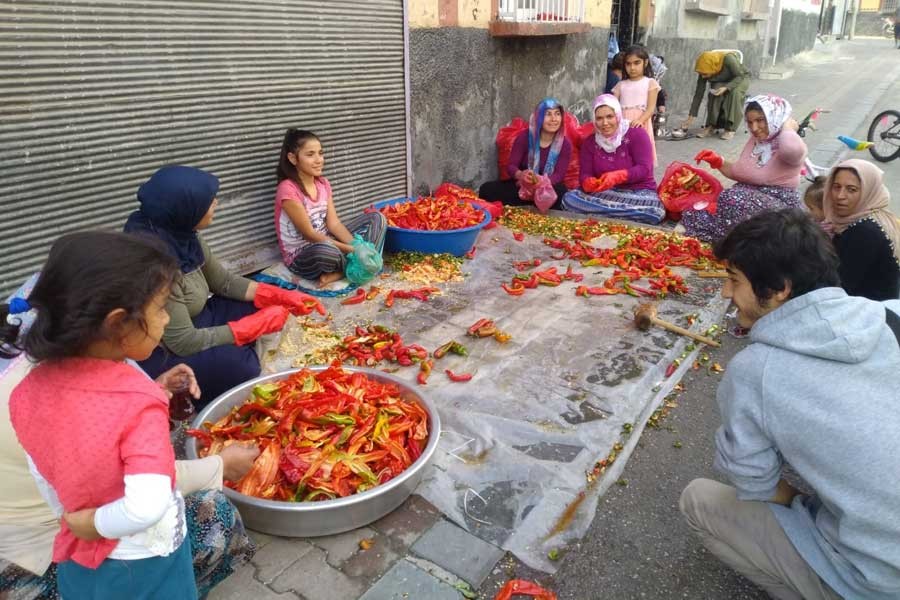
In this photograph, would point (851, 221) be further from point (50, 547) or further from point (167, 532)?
point (50, 547)

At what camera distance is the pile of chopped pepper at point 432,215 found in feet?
17.7

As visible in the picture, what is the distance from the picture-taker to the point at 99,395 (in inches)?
57.6

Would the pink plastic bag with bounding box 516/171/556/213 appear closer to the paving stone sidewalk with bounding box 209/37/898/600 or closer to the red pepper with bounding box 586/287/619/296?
the red pepper with bounding box 586/287/619/296

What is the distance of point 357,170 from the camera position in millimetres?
5777

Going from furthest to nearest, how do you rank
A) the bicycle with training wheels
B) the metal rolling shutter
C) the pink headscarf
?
the bicycle with training wheels, the pink headscarf, the metal rolling shutter

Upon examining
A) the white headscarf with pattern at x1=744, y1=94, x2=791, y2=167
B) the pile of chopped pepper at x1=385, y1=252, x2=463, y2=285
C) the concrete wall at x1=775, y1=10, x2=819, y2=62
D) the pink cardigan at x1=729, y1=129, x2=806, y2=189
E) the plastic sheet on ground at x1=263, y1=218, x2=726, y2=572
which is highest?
the concrete wall at x1=775, y1=10, x2=819, y2=62

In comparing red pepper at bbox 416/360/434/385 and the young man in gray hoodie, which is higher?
the young man in gray hoodie

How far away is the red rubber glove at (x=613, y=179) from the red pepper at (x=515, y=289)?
207cm

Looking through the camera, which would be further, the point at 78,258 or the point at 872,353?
the point at 872,353

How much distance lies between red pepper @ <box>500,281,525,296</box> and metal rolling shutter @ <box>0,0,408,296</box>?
1.78m

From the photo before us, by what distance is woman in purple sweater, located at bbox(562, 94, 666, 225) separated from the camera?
6.30 meters

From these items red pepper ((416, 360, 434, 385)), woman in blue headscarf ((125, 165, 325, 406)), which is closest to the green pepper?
woman in blue headscarf ((125, 165, 325, 406))

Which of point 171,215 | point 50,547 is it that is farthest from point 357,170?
point 50,547

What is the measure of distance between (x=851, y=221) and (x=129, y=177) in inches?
166
